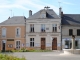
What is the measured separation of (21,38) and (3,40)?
377 centimetres

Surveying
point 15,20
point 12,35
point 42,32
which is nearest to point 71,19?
point 42,32

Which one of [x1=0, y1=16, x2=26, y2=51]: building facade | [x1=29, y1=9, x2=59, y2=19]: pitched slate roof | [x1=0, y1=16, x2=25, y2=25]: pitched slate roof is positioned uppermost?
[x1=29, y1=9, x2=59, y2=19]: pitched slate roof

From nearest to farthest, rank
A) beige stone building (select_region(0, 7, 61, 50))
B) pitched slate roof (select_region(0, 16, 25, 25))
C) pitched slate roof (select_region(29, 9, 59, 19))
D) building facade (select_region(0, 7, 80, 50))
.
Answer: building facade (select_region(0, 7, 80, 50)) → beige stone building (select_region(0, 7, 61, 50)) → pitched slate roof (select_region(29, 9, 59, 19)) → pitched slate roof (select_region(0, 16, 25, 25))

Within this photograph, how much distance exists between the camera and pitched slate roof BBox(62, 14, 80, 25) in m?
44.0

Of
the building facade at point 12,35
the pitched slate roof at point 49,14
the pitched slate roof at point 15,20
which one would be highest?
the pitched slate roof at point 49,14

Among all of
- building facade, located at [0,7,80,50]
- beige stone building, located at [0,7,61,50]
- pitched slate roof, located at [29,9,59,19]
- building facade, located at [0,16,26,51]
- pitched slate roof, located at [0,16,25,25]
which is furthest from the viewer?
pitched slate roof, located at [0,16,25,25]

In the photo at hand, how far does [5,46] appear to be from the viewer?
149ft

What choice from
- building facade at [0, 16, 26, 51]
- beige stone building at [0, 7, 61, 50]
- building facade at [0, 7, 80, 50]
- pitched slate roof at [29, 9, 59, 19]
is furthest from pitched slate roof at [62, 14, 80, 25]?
building facade at [0, 16, 26, 51]

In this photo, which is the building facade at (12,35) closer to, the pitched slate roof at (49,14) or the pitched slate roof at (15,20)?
the pitched slate roof at (15,20)

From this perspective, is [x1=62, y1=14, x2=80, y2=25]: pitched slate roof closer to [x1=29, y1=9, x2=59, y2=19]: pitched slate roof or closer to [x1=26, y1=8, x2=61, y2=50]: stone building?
[x1=26, y1=8, x2=61, y2=50]: stone building

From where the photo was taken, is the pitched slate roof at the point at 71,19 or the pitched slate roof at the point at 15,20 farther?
the pitched slate roof at the point at 15,20

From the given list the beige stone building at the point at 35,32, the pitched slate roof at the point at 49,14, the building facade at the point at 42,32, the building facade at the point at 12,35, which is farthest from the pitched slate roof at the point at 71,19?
the building facade at the point at 12,35

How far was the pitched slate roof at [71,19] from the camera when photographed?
1734 inches

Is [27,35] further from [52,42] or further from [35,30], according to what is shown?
[52,42]
